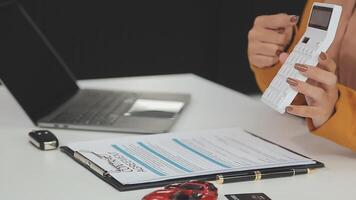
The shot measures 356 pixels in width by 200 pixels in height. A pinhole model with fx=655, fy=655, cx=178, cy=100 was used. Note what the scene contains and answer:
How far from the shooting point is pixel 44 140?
1169mm

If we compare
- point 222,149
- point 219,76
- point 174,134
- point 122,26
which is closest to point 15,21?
point 174,134

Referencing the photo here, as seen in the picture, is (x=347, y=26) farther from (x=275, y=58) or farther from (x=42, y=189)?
(x=42, y=189)

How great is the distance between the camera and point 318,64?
1.12 meters

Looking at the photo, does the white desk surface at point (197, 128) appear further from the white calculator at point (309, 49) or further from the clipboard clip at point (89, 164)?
the white calculator at point (309, 49)

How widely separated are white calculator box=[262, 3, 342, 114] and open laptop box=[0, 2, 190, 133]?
0.90 ft

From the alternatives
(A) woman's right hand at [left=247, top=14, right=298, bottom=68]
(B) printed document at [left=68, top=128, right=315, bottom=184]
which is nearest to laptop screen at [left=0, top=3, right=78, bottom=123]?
(B) printed document at [left=68, top=128, right=315, bottom=184]

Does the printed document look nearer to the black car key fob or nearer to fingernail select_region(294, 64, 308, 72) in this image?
the black car key fob

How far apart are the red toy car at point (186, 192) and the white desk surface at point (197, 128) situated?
0.20 feet

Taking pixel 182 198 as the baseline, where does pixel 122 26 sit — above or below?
below

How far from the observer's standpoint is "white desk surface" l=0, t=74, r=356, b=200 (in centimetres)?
98

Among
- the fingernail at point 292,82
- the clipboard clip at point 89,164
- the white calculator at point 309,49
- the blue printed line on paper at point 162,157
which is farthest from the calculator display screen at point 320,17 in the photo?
the clipboard clip at point 89,164

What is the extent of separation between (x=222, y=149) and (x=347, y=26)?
0.51m

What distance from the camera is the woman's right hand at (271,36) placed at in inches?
52.5

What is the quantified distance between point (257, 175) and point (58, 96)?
0.63 metres
